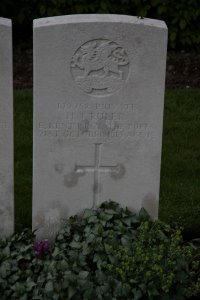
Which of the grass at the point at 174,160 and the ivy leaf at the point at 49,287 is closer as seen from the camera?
the ivy leaf at the point at 49,287

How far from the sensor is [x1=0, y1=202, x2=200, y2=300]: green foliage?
4.79 m

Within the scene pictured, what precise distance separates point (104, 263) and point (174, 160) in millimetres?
2556

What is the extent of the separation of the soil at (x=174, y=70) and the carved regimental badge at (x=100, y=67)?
4.22m

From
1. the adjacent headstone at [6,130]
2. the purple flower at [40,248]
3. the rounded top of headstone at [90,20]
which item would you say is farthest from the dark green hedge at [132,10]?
the purple flower at [40,248]

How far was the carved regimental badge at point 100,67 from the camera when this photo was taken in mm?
5164

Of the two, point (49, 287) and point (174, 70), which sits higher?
point (174, 70)

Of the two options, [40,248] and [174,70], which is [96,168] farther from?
[174,70]

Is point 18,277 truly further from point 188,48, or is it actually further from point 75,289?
point 188,48

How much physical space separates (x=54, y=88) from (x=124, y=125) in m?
0.55

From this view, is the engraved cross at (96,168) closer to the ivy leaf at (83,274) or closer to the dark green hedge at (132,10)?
the ivy leaf at (83,274)

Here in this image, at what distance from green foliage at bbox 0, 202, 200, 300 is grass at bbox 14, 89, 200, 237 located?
0.71 meters

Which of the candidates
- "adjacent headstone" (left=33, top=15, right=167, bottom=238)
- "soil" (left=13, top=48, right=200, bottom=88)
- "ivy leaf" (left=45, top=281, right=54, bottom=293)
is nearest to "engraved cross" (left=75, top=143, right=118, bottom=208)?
"adjacent headstone" (left=33, top=15, right=167, bottom=238)

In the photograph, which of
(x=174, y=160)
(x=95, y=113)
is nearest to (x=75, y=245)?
(x=95, y=113)

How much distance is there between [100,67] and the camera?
5215mm
